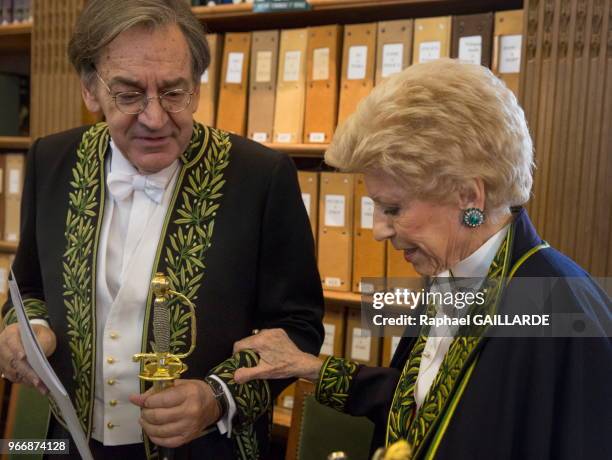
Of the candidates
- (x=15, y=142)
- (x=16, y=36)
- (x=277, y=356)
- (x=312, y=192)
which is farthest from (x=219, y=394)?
(x=16, y=36)

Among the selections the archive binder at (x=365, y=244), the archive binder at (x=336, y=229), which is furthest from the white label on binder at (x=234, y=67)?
the archive binder at (x=365, y=244)

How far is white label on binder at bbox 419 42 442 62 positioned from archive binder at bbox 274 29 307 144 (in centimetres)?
Result: 46

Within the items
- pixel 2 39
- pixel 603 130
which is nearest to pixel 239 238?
pixel 603 130

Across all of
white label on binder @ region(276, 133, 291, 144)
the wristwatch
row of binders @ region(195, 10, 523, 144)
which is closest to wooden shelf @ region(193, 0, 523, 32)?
row of binders @ region(195, 10, 523, 144)

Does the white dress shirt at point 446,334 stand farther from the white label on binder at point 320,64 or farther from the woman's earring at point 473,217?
the white label on binder at point 320,64

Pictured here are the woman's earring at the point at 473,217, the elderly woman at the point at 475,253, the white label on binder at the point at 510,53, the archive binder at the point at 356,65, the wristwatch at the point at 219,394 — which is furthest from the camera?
the archive binder at the point at 356,65

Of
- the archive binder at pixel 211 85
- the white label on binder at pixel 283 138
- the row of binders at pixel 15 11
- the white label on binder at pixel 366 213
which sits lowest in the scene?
the white label on binder at pixel 366 213

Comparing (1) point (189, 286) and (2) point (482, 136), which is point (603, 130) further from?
(1) point (189, 286)

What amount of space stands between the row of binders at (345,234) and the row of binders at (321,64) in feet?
0.63

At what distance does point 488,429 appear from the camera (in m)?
0.97

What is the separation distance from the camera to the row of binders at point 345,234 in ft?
8.06

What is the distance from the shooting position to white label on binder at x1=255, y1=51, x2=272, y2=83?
8.46 feet

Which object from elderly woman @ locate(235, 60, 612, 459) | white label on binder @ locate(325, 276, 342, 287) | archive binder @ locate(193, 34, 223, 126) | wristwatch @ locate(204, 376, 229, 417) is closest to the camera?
elderly woman @ locate(235, 60, 612, 459)

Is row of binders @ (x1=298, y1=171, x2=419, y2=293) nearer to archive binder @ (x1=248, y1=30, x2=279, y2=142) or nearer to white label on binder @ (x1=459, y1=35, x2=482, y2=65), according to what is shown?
archive binder @ (x1=248, y1=30, x2=279, y2=142)
